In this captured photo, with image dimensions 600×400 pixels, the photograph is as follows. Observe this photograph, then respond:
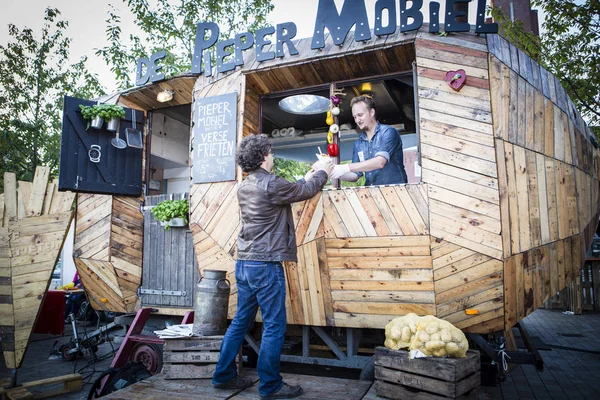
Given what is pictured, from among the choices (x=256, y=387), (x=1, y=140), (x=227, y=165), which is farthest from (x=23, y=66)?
(x=256, y=387)

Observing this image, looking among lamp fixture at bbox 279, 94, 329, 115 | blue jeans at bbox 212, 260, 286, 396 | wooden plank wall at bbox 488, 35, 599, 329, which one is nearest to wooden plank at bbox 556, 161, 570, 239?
wooden plank wall at bbox 488, 35, 599, 329

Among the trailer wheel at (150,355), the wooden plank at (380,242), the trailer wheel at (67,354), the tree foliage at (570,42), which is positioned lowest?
the trailer wheel at (67,354)

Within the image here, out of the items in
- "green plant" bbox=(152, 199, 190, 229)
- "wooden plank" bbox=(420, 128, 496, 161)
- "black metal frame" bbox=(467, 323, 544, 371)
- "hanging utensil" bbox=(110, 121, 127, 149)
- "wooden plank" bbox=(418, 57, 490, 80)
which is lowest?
"black metal frame" bbox=(467, 323, 544, 371)

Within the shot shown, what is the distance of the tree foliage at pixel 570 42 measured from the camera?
8.90 m

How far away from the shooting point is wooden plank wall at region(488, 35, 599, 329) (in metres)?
4.30

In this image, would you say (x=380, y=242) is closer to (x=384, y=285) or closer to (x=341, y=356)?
(x=384, y=285)

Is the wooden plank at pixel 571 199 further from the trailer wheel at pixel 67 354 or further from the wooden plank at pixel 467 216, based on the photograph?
the trailer wheel at pixel 67 354

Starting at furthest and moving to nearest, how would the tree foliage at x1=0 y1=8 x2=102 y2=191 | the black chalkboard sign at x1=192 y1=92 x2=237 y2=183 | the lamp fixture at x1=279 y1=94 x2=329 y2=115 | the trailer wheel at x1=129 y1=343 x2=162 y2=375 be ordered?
1. the tree foliage at x1=0 y1=8 x2=102 y2=191
2. the lamp fixture at x1=279 y1=94 x2=329 y2=115
3. the trailer wheel at x1=129 y1=343 x2=162 y2=375
4. the black chalkboard sign at x1=192 y1=92 x2=237 y2=183

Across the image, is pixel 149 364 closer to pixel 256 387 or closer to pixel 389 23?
pixel 256 387

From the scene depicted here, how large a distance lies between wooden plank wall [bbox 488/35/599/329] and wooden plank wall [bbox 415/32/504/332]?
4.4 inches

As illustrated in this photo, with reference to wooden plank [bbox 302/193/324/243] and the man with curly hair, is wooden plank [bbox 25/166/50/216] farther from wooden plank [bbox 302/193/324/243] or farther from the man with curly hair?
wooden plank [bbox 302/193/324/243]

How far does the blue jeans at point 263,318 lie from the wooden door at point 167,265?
274 centimetres

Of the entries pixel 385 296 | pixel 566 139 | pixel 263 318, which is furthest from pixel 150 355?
pixel 566 139

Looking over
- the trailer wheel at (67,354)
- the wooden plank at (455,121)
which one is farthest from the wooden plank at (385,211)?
the trailer wheel at (67,354)
